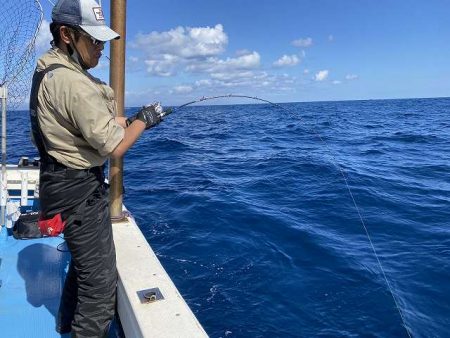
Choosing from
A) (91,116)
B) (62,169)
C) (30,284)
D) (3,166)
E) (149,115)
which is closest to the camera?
(91,116)

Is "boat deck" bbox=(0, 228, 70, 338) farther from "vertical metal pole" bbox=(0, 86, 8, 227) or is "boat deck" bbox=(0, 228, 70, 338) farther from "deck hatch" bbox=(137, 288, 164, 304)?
"deck hatch" bbox=(137, 288, 164, 304)

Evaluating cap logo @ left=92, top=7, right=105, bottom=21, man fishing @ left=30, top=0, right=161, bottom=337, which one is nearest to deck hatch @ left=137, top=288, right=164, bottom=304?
man fishing @ left=30, top=0, right=161, bottom=337

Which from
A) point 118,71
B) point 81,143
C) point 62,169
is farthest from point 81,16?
point 118,71

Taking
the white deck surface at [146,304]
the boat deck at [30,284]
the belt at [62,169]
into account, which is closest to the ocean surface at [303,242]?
the white deck surface at [146,304]

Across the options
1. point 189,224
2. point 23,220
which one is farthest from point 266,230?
point 23,220

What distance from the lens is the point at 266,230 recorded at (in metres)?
5.92

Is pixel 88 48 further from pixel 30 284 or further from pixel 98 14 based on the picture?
pixel 30 284

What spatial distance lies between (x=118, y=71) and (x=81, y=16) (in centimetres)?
132

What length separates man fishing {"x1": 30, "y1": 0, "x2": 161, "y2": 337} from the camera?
1928mm

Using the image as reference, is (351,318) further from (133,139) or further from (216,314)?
(133,139)

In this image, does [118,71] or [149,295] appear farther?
[118,71]

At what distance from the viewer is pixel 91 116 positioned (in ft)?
6.24

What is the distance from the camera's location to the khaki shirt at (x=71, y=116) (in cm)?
190

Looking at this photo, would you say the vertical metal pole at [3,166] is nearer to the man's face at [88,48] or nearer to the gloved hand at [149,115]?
the man's face at [88,48]
